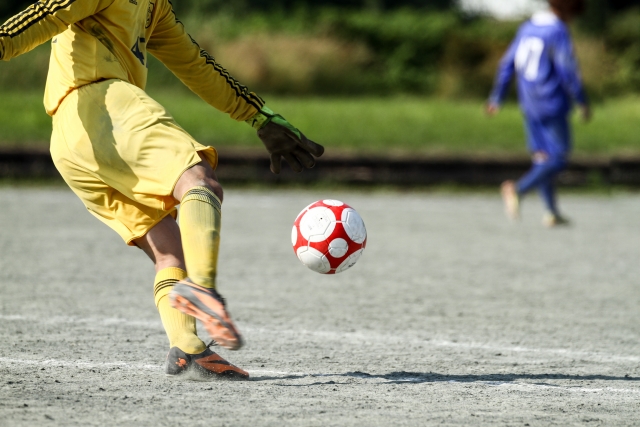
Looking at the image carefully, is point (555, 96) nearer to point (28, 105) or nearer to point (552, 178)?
point (552, 178)

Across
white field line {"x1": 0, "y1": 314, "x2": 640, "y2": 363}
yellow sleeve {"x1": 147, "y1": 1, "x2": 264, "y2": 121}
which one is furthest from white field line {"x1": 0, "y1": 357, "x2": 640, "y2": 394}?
yellow sleeve {"x1": 147, "y1": 1, "x2": 264, "y2": 121}

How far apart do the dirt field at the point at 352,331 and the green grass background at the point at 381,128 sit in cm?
590

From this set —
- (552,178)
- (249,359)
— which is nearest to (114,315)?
(249,359)

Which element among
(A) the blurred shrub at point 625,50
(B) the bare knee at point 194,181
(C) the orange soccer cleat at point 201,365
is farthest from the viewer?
(A) the blurred shrub at point 625,50

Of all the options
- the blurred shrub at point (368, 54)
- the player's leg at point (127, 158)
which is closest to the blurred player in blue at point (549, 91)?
the player's leg at point (127, 158)

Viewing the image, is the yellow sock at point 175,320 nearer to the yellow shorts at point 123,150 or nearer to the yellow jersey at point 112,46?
the yellow shorts at point 123,150

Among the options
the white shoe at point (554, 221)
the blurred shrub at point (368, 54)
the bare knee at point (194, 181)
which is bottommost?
the white shoe at point (554, 221)

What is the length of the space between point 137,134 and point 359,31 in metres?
26.7

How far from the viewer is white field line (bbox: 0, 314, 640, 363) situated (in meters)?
5.06

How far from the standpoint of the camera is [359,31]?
3027 cm

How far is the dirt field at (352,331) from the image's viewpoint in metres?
3.80

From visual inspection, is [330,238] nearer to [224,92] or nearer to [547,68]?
[224,92]

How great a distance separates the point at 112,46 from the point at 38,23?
0.41 meters

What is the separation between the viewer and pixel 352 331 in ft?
18.4
